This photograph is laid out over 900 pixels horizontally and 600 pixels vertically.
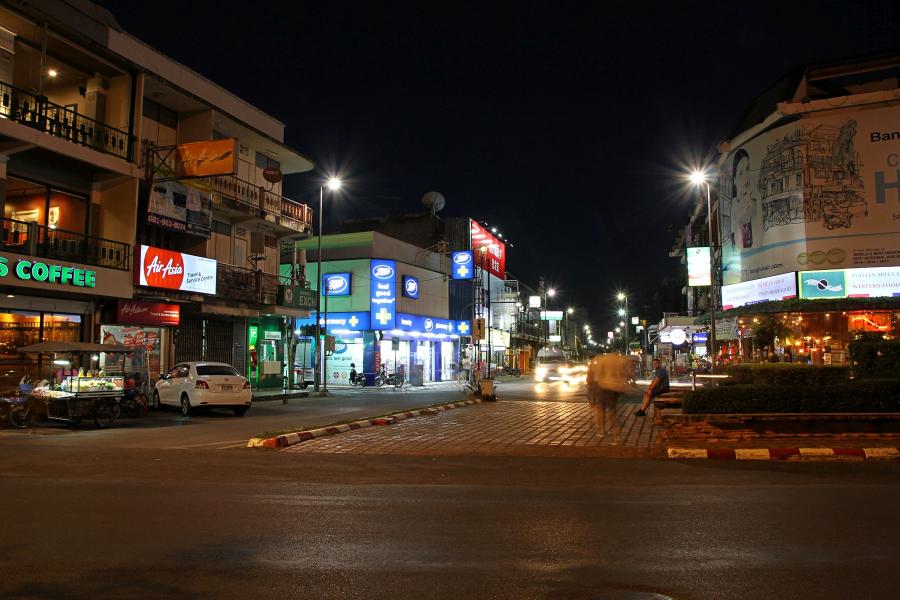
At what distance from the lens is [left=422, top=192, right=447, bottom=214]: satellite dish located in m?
53.4

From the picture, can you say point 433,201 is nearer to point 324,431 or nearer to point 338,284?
point 338,284

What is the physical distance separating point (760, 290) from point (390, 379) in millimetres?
20776

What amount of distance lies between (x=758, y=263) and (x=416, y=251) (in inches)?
868

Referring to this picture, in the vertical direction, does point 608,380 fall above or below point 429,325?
below

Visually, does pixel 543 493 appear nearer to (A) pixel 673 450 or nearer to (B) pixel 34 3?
(A) pixel 673 450

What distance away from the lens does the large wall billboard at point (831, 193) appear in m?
31.5

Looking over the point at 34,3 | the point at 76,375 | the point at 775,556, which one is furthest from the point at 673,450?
the point at 34,3

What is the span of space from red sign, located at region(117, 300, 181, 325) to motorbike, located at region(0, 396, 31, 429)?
5.89 meters

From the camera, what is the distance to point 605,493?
848 centimetres

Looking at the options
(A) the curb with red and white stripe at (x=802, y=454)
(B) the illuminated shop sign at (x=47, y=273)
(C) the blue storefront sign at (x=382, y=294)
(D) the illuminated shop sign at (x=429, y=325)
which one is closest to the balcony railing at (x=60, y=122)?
(B) the illuminated shop sign at (x=47, y=273)

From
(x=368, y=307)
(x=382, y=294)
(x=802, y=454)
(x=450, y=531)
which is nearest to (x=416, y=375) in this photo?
(x=368, y=307)

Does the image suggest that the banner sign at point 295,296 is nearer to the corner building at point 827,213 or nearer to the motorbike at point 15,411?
the motorbike at point 15,411

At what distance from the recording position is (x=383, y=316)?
40.0 metres

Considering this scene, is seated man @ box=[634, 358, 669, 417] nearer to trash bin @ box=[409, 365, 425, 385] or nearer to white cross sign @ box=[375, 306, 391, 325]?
white cross sign @ box=[375, 306, 391, 325]
